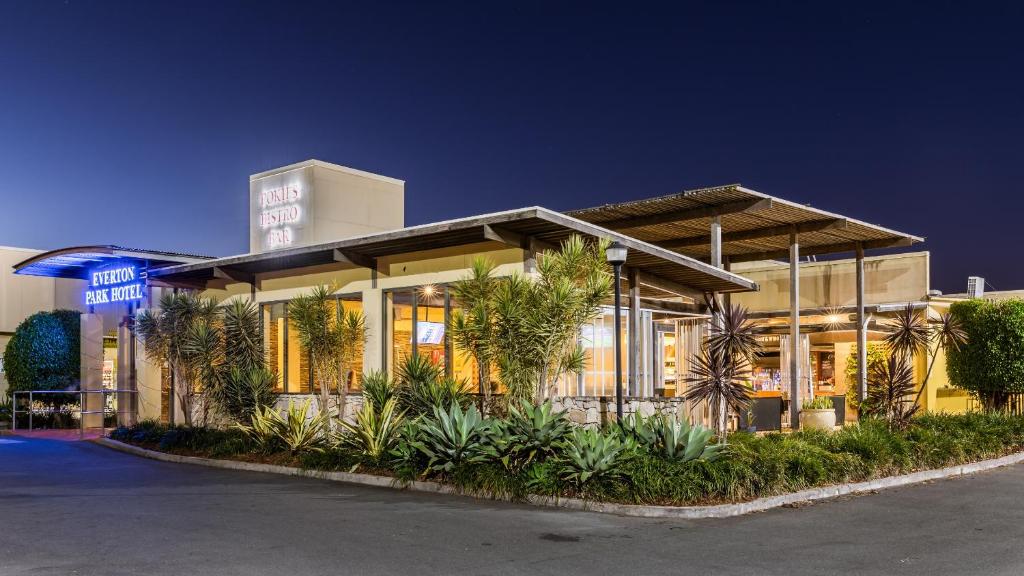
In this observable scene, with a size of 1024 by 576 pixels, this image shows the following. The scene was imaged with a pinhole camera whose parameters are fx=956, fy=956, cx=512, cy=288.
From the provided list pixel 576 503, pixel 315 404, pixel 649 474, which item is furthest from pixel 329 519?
pixel 315 404

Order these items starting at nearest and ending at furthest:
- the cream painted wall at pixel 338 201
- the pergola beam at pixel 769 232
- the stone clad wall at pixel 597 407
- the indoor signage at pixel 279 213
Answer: the stone clad wall at pixel 597 407
the pergola beam at pixel 769 232
the cream painted wall at pixel 338 201
the indoor signage at pixel 279 213

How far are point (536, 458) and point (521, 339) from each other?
2.27 metres

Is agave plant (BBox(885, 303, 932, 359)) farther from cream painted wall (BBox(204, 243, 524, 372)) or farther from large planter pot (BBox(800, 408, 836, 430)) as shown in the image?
cream painted wall (BBox(204, 243, 524, 372))

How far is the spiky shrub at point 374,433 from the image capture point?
14.2 m

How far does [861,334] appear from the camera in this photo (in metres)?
23.4

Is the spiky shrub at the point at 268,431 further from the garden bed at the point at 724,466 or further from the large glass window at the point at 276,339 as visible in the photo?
the large glass window at the point at 276,339

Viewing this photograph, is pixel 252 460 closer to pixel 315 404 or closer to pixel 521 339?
pixel 315 404

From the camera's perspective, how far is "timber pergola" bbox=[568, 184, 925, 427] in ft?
65.4

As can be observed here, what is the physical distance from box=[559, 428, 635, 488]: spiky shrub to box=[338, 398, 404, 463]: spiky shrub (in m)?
3.20

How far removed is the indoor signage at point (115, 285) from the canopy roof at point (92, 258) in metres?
0.26

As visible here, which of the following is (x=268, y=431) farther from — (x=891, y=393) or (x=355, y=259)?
(x=891, y=393)

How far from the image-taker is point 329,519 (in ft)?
34.1

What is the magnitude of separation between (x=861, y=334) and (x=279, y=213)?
1573 centimetres

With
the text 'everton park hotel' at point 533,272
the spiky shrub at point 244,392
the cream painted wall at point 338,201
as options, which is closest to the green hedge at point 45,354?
the text 'everton park hotel' at point 533,272
